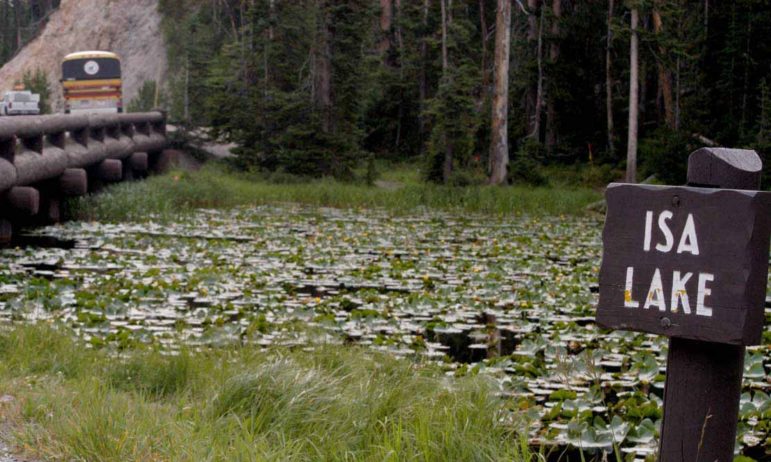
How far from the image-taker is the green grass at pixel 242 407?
449cm

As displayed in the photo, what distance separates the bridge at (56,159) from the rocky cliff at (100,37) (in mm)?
33528

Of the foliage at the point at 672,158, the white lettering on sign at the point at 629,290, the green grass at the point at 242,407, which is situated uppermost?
the white lettering on sign at the point at 629,290

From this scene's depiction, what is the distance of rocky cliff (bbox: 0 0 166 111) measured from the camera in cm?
5628

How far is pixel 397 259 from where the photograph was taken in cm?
1231

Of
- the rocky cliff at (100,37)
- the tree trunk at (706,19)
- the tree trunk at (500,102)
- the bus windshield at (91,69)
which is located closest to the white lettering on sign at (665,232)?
the tree trunk at (500,102)

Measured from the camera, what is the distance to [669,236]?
3.28 metres

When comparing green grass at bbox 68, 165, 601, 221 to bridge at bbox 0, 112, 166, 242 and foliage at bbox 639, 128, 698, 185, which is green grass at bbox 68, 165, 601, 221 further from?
foliage at bbox 639, 128, 698, 185

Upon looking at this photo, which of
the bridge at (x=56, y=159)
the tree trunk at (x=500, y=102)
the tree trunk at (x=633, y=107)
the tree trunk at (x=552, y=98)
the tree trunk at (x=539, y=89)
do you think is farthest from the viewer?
the tree trunk at (x=552, y=98)

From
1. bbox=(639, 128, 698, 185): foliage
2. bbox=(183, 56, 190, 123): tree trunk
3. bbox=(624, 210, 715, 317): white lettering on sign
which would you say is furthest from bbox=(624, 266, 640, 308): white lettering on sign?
bbox=(183, 56, 190, 123): tree trunk

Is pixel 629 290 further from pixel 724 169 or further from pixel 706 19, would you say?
pixel 706 19

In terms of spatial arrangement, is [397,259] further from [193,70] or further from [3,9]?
[3,9]

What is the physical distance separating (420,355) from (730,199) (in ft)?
13.8

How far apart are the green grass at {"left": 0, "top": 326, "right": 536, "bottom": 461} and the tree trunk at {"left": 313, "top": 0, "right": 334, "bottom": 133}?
20.8 meters

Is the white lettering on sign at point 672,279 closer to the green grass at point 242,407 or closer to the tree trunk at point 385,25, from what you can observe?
the green grass at point 242,407
